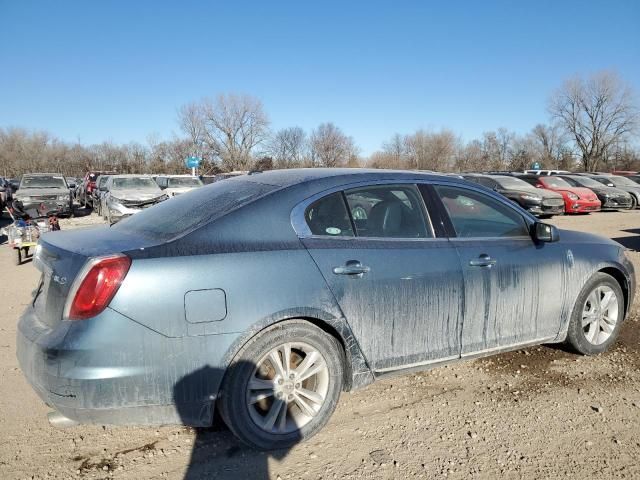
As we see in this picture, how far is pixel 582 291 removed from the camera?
3.94m

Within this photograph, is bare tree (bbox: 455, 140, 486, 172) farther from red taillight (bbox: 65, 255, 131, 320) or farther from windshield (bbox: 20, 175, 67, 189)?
red taillight (bbox: 65, 255, 131, 320)

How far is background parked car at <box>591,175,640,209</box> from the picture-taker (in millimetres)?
21250

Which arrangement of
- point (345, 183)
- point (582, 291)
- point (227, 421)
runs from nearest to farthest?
point (227, 421)
point (345, 183)
point (582, 291)

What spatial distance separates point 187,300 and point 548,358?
3252 mm

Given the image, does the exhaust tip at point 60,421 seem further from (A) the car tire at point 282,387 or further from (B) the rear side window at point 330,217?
(B) the rear side window at point 330,217

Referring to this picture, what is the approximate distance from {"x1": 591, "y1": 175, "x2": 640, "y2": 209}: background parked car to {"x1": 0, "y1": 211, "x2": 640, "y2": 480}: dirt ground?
68.8 feet

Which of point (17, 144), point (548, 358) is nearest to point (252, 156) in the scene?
point (17, 144)

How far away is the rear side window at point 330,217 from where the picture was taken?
2.92 m

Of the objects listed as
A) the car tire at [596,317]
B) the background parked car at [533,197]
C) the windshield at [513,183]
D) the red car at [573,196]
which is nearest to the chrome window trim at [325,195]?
the car tire at [596,317]

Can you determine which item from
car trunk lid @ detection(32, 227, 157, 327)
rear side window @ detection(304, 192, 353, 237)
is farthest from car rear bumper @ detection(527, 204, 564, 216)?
car trunk lid @ detection(32, 227, 157, 327)

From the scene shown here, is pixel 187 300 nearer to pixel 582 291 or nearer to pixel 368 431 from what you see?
pixel 368 431

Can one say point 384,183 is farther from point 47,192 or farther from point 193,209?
point 47,192

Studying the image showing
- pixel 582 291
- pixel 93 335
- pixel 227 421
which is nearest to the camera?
pixel 93 335

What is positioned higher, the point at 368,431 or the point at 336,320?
the point at 336,320
